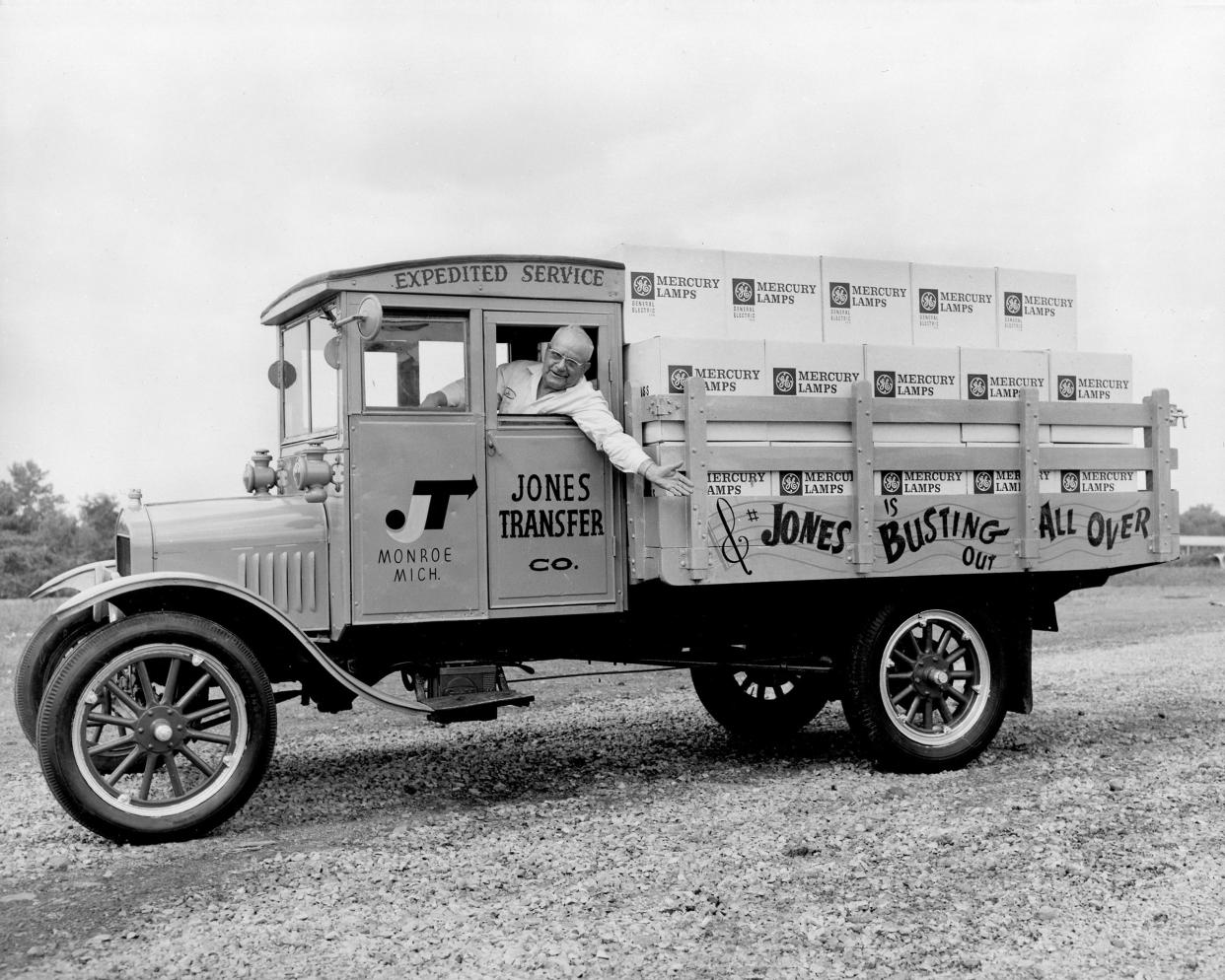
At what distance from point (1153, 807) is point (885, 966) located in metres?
2.54

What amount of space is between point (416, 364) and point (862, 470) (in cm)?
234

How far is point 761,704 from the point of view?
808cm

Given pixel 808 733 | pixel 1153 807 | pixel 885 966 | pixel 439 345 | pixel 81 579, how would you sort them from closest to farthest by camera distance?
pixel 885 966, pixel 1153 807, pixel 439 345, pixel 81 579, pixel 808 733

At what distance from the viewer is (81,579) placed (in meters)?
6.67

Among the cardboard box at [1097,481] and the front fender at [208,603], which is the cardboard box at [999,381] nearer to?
the cardboard box at [1097,481]

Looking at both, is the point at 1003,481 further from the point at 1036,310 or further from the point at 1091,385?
the point at 1036,310

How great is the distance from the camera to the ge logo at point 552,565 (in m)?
6.29

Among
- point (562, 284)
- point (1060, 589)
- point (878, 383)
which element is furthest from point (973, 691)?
point (562, 284)

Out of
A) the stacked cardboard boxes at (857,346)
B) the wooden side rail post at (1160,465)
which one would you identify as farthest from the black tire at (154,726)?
the wooden side rail post at (1160,465)

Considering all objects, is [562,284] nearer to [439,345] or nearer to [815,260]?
[439,345]

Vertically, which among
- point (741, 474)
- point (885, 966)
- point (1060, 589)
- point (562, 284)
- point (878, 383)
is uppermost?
point (562, 284)

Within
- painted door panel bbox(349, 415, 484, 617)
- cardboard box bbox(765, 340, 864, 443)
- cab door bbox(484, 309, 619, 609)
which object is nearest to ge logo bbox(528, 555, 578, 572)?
cab door bbox(484, 309, 619, 609)

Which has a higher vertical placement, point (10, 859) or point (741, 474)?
point (741, 474)

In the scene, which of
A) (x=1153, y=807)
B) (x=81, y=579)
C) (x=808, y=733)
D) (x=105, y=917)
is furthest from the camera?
(x=808, y=733)
